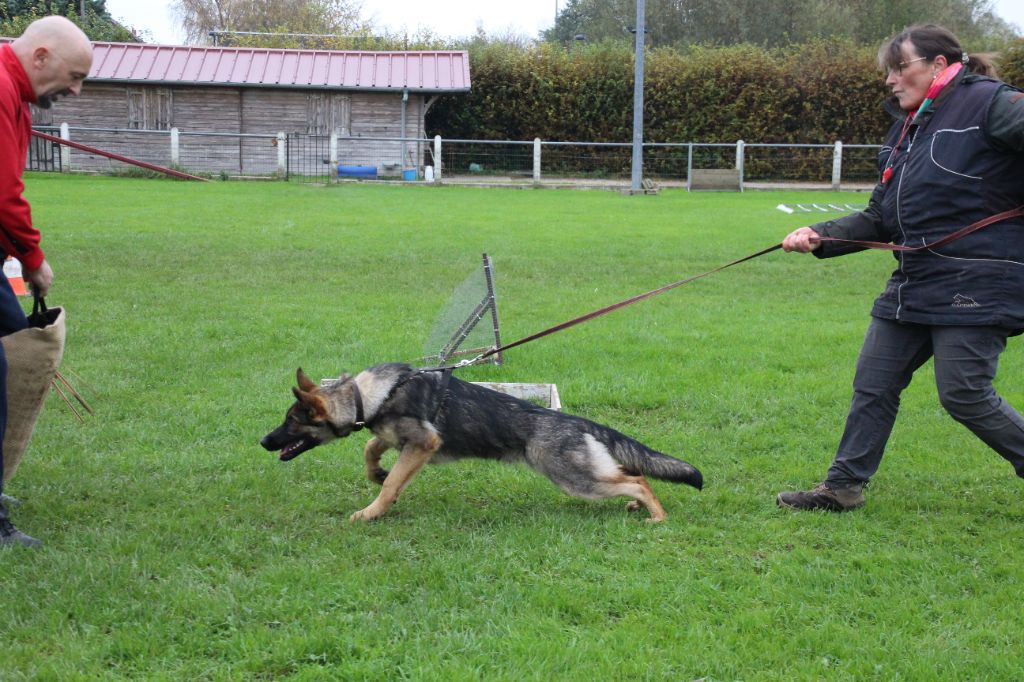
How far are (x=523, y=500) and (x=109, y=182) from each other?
23.8 metres

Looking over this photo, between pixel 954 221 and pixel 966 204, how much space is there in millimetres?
92

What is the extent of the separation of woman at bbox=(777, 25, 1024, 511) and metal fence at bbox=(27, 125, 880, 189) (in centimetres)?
2690

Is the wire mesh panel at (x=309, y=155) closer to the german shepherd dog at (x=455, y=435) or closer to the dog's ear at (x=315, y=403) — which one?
the german shepherd dog at (x=455, y=435)

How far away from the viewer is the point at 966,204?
4285 millimetres

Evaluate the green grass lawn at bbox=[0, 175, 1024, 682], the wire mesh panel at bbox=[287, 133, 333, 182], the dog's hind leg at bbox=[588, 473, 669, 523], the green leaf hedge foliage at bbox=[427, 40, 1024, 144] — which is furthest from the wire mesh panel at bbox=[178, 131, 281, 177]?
the dog's hind leg at bbox=[588, 473, 669, 523]

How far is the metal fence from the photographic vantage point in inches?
1245

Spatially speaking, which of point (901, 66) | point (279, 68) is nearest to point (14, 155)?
point (901, 66)

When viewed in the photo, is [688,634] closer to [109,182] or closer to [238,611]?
[238,611]

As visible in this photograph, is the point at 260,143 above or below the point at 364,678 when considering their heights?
above

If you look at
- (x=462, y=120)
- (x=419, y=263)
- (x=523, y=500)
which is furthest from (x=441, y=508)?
(x=462, y=120)

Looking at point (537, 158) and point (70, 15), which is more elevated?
point (70, 15)

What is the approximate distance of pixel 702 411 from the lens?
653 centimetres

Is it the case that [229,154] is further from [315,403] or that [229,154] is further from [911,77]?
[911,77]

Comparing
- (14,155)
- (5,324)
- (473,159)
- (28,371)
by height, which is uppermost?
(473,159)
